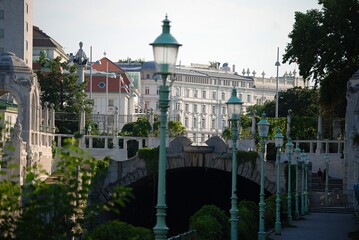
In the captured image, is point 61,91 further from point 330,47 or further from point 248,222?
point 248,222

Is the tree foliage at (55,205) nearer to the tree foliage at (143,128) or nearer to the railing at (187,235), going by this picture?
→ the railing at (187,235)

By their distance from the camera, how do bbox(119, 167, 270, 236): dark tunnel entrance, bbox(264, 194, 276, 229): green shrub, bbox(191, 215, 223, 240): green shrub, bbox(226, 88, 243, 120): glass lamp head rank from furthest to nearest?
bbox(119, 167, 270, 236): dark tunnel entrance
bbox(264, 194, 276, 229): green shrub
bbox(191, 215, 223, 240): green shrub
bbox(226, 88, 243, 120): glass lamp head

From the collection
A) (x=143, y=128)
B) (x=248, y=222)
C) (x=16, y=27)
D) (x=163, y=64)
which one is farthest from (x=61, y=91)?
(x=163, y=64)

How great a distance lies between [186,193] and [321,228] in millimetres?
34068

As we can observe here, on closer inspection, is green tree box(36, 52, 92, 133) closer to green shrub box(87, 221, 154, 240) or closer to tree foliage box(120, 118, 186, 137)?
tree foliage box(120, 118, 186, 137)

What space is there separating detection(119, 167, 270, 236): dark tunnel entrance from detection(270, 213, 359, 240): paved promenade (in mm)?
15627

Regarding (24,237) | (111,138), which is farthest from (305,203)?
(24,237)

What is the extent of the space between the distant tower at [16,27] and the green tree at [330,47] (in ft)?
117

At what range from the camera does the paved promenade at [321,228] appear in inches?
1949

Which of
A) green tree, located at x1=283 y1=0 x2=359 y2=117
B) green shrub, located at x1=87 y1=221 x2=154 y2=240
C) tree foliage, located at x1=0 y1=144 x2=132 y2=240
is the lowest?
green shrub, located at x1=87 y1=221 x2=154 y2=240

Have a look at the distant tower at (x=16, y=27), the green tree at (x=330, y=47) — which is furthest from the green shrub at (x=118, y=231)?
the distant tower at (x=16, y=27)

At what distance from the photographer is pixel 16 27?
403 ft

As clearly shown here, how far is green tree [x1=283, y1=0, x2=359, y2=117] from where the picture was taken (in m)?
92.2

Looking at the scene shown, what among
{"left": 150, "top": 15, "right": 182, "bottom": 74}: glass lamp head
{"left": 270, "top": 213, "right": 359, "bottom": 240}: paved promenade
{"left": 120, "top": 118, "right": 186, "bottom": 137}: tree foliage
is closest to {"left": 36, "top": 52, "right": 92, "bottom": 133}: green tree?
{"left": 120, "top": 118, "right": 186, "bottom": 137}: tree foliage
